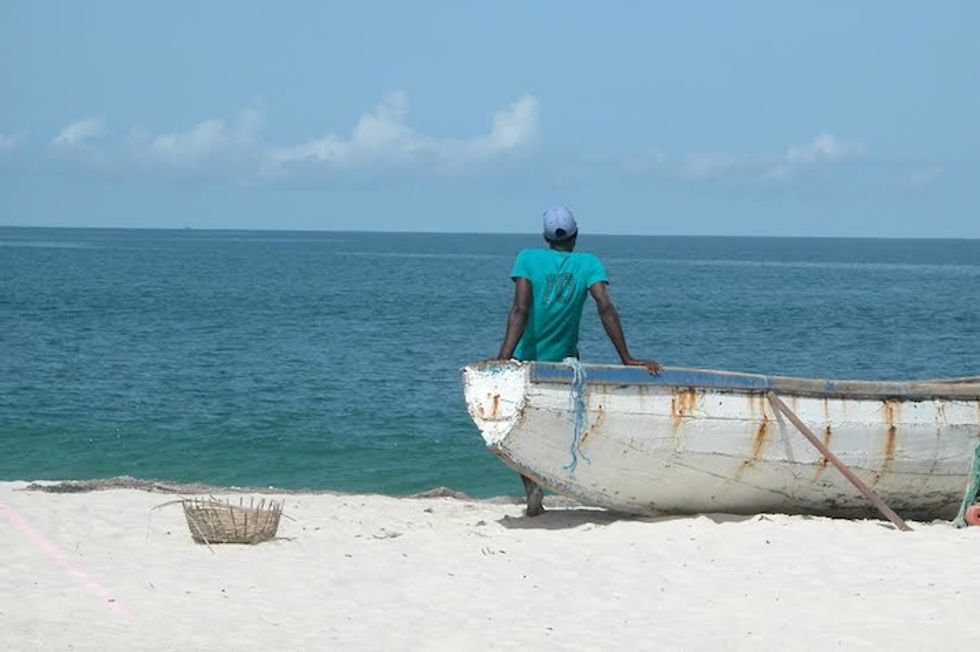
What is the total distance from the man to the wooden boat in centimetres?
33

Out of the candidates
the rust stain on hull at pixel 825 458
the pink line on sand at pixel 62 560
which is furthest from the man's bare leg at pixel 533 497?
the pink line on sand at pixel 62 560

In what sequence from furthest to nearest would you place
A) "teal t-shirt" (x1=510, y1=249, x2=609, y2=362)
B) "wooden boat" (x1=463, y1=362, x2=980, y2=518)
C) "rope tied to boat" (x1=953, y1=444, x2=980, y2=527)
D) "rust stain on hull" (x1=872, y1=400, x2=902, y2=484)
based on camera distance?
"rope tied to boat" (x1=953, y1=444, x2=980, y2=527) → "rust stain on hull" (x1=872, y1=400, x2=902, y2=484) → "teal t-shirt" (x1=510, y1=249, x2=609, y2=362) → "wooden boat" (x1=463, y1=362, x2=980, y2=518)

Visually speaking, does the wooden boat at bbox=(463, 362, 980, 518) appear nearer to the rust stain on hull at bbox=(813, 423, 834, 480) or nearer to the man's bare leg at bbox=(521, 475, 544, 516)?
the rust stain on hull at bbox=(813, 423, 834, 480)

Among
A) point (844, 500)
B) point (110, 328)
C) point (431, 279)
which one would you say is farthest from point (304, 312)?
point (844, 500)

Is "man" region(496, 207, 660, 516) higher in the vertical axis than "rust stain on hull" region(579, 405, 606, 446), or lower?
Answer: higher

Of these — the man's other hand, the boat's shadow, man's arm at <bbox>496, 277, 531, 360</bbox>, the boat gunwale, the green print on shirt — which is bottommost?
the boat's shadow

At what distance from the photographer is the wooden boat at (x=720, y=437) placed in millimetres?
9594

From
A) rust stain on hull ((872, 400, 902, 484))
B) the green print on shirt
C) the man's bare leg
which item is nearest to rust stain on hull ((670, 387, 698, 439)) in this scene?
the green print on shirt

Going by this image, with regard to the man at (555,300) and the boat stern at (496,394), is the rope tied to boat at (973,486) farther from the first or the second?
the boat stern at (496,394)

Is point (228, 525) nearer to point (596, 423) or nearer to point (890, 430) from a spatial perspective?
point (596, 423)

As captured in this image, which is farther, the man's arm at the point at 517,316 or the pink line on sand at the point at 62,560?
the man's arm at the point at 517,316

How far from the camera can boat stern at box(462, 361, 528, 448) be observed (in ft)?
31.2

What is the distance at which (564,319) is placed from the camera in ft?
32.4

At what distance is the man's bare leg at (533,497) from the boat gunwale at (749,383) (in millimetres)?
1269
